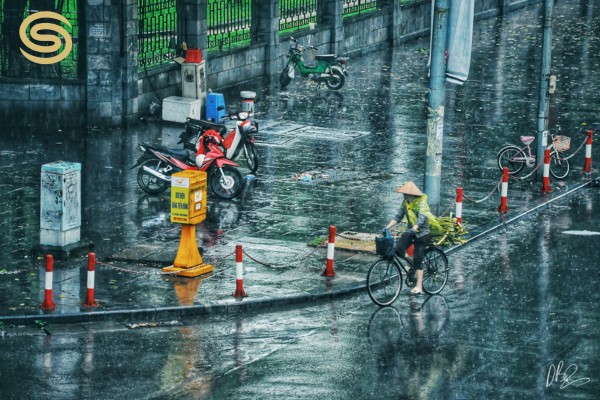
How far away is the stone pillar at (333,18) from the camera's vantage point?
44594 millimetres

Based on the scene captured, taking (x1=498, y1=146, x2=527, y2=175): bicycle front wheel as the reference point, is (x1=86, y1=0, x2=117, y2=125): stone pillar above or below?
above

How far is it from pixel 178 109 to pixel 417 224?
14.8 m

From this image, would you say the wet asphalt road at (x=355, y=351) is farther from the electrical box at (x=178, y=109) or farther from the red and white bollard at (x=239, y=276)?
the electrical box at (x=178, y=109)

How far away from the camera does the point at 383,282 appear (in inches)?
811

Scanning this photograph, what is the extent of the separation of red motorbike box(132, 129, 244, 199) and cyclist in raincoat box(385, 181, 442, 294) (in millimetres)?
6336

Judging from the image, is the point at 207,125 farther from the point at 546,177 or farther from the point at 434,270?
the point at 434,270

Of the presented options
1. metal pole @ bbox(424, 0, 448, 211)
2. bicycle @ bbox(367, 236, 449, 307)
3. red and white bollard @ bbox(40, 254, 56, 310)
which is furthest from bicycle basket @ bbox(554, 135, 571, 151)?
red and white bollard @ bbox(40, 254, 56, 310)

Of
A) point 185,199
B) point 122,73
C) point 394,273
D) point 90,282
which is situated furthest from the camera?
point 122,73

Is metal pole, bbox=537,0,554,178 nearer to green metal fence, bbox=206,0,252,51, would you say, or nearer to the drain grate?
the drain grate

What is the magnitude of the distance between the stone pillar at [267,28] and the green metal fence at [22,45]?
8.20 m

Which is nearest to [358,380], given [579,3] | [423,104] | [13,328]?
[13,328]

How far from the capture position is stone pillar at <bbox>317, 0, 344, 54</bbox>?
1756 inches

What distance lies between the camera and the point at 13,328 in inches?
739

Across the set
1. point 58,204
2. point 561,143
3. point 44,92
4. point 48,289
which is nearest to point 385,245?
point 48,289
